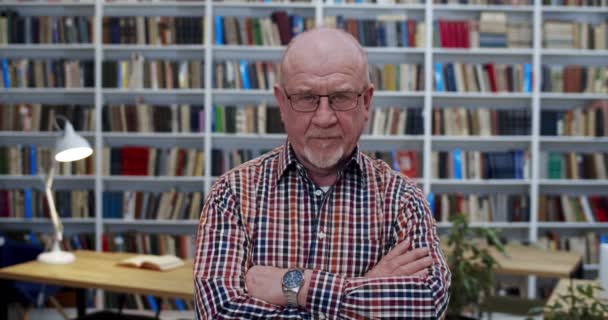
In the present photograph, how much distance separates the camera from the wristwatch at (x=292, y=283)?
1614 millimetres

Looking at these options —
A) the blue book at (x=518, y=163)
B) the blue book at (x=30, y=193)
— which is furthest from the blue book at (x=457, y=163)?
the blue book at (x=30, y=193)

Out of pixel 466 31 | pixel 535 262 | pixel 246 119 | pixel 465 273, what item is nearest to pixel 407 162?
pixel 466 31

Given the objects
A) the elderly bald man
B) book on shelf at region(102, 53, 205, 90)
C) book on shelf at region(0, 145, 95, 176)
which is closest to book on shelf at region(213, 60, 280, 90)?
book on shelf at region(102, 53, 205, 90)

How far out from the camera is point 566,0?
20.8ft

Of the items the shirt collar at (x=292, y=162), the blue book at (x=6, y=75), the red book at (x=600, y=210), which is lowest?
the red book at (x=600, y=210)

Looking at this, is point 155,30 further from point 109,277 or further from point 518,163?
point 518,163

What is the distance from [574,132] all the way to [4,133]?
5038 millimetres

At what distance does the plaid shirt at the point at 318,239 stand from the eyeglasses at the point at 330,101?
16cm

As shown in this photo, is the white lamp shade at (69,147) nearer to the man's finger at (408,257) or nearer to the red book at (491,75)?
the man's finger at (408,257)

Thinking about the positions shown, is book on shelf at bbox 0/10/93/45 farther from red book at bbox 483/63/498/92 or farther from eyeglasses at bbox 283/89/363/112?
eyeglasses at bbox 283/89/363/112

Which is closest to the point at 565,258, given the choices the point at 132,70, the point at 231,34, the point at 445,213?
the point at 445,213

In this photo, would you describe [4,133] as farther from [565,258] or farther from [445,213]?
[565,258]

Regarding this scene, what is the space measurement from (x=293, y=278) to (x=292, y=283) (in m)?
0.01

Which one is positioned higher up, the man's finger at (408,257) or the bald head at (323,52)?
the bald head at (323,52)
